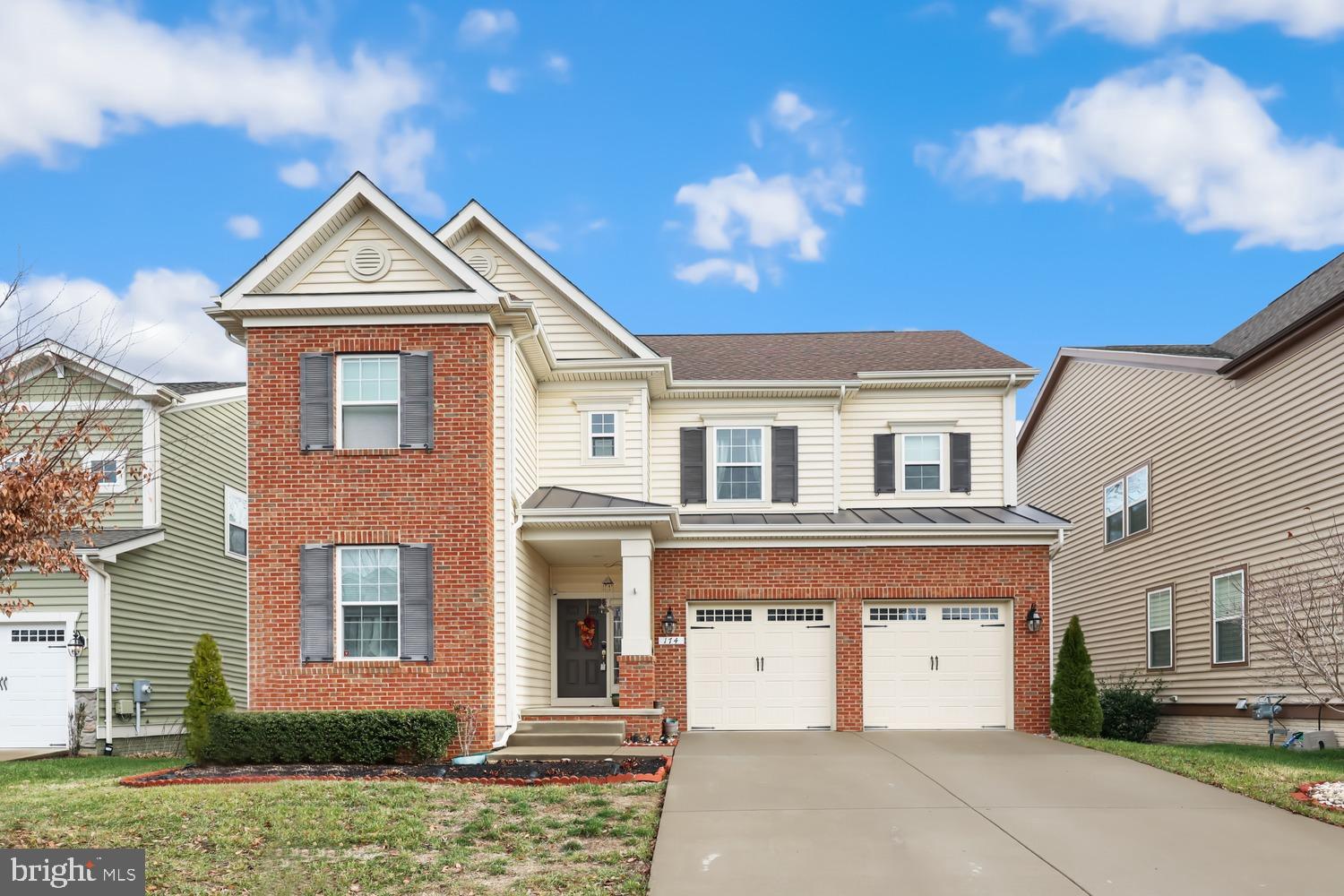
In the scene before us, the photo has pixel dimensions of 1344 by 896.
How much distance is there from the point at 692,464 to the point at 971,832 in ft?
38.4

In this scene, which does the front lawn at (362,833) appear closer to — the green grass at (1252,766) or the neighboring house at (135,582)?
the green grass at (1252,766)

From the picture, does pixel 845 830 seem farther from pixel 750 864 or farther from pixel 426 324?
pixel 426 324

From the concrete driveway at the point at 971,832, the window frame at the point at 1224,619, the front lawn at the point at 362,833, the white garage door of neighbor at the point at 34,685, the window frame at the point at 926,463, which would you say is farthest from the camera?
the window frame at the point at 926,463

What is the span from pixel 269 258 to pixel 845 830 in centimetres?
1074

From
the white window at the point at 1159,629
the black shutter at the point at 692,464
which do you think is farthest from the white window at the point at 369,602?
the white window at the point at 1159,629

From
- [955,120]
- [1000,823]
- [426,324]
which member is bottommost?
[1000,823]

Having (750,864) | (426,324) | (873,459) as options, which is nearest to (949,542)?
(873,459)

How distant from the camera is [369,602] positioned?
15875 mm

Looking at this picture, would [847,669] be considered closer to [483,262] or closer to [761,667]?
[761,667]

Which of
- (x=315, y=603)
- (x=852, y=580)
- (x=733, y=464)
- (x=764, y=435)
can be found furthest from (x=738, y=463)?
(x=315, y=603)

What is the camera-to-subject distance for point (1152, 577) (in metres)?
22.3

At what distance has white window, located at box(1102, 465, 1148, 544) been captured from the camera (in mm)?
22859

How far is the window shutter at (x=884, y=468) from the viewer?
2141 cm

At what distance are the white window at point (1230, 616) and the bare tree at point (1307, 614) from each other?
2.42 feet
